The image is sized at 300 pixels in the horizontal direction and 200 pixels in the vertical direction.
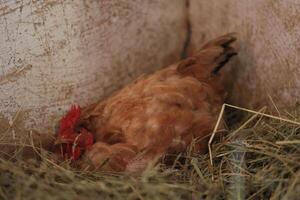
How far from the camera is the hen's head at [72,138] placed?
2.33 meters

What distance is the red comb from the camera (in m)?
2.45

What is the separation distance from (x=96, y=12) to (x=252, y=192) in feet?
4.02

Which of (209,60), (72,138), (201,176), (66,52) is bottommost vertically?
(201,176)

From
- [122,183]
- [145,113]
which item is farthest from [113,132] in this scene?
[122,183]

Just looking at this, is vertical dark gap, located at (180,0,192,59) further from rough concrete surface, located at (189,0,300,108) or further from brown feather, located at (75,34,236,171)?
brown feather, located at (75,34,236,171)

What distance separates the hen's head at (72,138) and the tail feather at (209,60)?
1.93 ft

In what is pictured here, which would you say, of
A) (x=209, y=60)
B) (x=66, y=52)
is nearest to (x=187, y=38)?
(x=209, y=60)

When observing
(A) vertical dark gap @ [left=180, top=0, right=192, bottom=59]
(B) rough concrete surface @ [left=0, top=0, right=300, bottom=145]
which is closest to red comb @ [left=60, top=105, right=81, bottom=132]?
(B) rough concrete surface @ [left=0, top=0, right=300, bottom=145]

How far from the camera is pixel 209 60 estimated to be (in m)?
2.62

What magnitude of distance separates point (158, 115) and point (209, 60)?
44cm

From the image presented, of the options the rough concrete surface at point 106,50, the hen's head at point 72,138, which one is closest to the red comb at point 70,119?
the hen's head at point 72,138

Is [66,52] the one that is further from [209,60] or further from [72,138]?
[209,60]

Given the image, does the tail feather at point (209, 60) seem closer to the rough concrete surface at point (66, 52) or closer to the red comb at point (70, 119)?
the rough concrete surface at point (66, 52)

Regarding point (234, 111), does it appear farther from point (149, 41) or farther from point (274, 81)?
point (149, 41)
